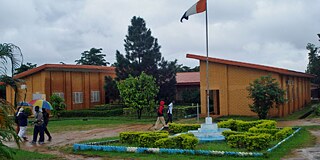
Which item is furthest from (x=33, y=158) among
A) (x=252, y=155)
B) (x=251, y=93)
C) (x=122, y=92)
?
(x=122, y=92)

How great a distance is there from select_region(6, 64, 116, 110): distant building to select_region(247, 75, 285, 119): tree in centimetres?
1862

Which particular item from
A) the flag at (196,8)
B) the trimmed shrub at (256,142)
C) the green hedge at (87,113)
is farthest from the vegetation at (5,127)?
the green hedge at (87,113)

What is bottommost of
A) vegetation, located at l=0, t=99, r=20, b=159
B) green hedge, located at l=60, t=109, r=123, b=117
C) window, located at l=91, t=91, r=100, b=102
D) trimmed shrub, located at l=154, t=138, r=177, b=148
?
trimmed shrub, located at l=154, t=138, r=177, b=148

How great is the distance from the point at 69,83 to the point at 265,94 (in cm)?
1982

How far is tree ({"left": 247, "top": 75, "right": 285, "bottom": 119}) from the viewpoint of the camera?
24281mm

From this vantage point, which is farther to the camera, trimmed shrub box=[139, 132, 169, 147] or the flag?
the flag

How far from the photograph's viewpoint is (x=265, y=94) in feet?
80.2

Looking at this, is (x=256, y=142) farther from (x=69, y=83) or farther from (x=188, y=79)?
(x=69, y=83)

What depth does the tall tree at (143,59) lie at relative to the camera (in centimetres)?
3566

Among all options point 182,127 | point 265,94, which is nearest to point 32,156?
point 182,127

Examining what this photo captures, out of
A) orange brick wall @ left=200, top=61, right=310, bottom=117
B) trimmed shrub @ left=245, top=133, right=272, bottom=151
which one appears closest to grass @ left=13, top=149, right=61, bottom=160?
trimmed shrub @ left=245, top=133, right=272, bottom=151

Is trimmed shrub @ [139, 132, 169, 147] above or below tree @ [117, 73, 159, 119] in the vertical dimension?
below

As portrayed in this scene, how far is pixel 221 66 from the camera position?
28.7 metres

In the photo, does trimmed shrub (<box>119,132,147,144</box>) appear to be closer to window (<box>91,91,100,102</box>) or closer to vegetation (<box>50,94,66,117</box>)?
vegetation (<box>50,94,66,117</box>)
